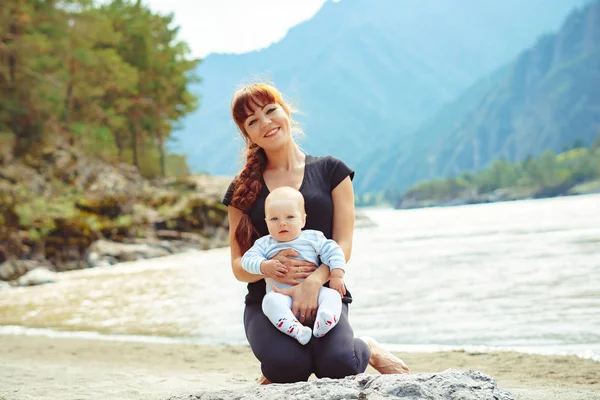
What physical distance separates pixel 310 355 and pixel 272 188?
105 centimetres

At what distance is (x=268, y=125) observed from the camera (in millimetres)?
3801

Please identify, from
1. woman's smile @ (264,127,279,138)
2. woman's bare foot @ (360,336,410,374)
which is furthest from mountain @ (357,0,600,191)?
woman's smile @ (264,127,279,138)

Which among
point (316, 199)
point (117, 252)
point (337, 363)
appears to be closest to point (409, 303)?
point (316, 199)

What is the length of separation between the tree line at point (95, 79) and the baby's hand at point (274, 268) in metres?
25.5

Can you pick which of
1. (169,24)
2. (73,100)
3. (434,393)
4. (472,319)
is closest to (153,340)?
(472,319)

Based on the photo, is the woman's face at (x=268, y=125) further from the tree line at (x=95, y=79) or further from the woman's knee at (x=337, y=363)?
the tree line at (x=95, y=79)

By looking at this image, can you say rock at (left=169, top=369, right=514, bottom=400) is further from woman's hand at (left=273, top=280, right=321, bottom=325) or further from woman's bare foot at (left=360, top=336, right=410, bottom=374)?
woman's bare foot at (left=360, top=336, right=410, bottom=374)

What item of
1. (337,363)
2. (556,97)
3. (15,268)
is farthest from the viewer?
(556,97)

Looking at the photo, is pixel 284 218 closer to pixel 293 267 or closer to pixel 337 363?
pixel 293 267

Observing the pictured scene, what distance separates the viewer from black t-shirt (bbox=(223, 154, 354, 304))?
12.4ft

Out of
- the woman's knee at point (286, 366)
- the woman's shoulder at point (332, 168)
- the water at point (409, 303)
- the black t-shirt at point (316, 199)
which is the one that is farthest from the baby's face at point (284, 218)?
the water at point (409, 303)

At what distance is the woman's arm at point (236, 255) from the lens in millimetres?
3707

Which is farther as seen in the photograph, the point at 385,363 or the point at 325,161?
the point at 325,161

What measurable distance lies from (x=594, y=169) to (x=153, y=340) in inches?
4547
